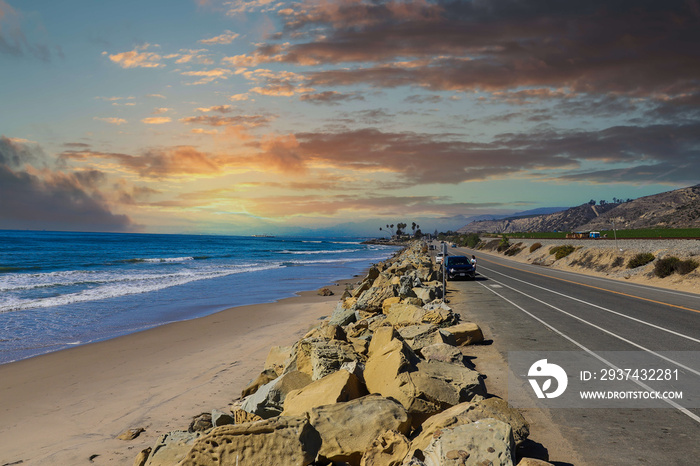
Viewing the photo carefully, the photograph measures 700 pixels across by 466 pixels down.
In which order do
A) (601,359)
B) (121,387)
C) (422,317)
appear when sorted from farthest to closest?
(422,317)
(121,387)
(601,359)

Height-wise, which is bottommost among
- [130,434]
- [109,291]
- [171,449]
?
[109,291]

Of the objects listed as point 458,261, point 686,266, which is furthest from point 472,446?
point 686,266

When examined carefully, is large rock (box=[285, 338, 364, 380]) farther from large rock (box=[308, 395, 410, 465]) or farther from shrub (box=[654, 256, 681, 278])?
→ shrub (box=[654, 256, 681, 278])

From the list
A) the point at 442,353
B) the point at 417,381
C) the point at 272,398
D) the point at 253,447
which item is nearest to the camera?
the point at 253,447

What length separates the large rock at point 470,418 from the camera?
4.95 metres

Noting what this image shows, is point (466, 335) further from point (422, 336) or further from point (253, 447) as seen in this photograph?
point (253, 447)

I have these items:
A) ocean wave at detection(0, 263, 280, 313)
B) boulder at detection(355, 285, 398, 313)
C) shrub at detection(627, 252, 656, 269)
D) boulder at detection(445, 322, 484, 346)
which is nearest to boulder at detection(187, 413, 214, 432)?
boulder at detection(445, 322, 484, 346)

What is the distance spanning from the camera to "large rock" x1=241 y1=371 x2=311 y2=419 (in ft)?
22.1

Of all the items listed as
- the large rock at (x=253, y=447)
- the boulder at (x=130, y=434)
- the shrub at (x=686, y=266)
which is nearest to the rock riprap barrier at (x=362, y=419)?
the large rock at (x=253, y=447)

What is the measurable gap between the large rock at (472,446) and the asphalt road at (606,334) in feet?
5.53

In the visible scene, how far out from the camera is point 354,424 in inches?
204

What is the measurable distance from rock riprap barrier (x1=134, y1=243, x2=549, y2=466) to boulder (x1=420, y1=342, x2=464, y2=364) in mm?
23

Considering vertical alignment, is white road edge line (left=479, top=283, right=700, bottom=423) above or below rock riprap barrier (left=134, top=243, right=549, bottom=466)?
below

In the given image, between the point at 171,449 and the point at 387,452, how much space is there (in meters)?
2.98
